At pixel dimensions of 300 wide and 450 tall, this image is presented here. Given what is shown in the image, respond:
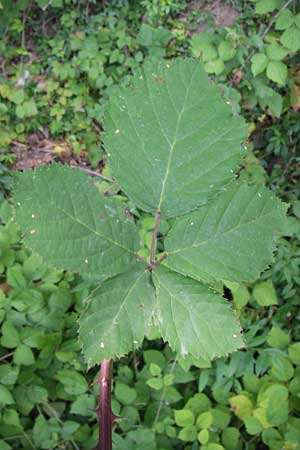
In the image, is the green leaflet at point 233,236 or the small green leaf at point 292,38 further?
the small green leaf at point 292,38

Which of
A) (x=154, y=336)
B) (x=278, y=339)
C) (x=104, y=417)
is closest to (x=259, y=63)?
(x=278, y=339)

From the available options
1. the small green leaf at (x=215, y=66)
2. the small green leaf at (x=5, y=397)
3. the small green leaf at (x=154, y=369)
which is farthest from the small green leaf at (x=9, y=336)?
the small green leaf at (x=215, y=66)

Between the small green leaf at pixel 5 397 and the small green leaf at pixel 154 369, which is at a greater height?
the small green leaf at pixel 5 397

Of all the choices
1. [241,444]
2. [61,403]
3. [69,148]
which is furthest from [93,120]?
[241,444]

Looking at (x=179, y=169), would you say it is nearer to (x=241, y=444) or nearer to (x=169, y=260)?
(x=169, y=260)

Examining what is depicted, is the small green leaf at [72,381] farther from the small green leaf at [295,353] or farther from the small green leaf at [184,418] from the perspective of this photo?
the small green leaf at [295,353]
